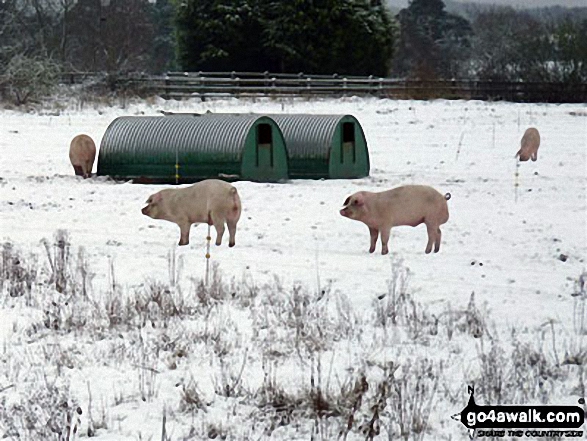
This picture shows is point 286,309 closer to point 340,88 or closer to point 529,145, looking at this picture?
point 529,145

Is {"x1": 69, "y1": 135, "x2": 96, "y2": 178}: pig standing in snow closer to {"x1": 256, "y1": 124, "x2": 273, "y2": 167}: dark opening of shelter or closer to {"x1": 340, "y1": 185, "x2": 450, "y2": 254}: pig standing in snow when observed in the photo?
{"x1": 256, "y1": 124, "x2": 273, "y2": 167}: dark opening of shelter

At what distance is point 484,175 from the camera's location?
21547 millimetres

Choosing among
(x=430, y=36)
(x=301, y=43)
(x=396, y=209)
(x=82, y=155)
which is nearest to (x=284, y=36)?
(x=301, y=43)

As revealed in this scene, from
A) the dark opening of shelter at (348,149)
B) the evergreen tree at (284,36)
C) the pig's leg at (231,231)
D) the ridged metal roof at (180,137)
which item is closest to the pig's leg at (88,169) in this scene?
the ridged metal roof at (180,137)

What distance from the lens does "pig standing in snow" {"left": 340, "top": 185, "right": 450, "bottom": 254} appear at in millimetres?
12641

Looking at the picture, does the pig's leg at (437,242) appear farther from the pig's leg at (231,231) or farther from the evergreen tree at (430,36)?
the evergreen tree at (430,36)

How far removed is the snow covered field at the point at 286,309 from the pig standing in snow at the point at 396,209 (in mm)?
383

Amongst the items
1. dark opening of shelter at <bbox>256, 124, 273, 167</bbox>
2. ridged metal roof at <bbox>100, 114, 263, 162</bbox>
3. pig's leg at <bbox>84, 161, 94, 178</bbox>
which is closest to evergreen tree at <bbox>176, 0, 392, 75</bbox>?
ridged metal roof at <bbox>100, 114, 263, 162</bbox>

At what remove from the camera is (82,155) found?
2070 cm

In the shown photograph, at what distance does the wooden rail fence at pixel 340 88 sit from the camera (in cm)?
3875

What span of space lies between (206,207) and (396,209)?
232cm

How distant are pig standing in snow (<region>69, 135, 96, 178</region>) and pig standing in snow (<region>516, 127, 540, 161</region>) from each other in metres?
9.15

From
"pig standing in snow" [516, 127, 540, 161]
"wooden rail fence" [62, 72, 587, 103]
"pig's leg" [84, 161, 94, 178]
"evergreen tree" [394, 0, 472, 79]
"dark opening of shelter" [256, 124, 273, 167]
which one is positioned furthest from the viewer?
"evergreen tree" [394, 0, 472, 79]

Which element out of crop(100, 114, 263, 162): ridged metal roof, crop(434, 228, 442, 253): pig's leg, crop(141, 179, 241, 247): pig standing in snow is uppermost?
crop(100, 114, 263, 162): ridged metal roof
